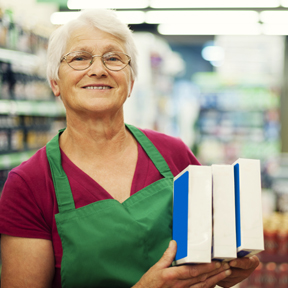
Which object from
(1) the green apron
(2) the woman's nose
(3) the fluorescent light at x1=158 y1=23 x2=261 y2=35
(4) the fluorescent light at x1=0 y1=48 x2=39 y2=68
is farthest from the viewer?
(3) the fluorescent light at x1=158 y1=23 x2=261 y2=35

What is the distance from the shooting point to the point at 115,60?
4.68 ft

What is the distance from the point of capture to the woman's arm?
4.10 feet

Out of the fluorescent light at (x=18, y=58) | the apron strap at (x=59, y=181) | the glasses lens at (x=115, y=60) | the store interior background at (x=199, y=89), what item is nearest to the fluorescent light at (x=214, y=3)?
the store interior background at (x=199, y=89)

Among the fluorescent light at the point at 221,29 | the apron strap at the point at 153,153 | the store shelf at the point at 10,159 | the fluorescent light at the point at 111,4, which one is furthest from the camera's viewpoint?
the fluorescent light at the point at 221,29

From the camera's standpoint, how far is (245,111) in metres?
5.16

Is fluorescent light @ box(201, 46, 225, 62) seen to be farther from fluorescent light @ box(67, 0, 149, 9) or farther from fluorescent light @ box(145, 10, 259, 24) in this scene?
fluorescent light @ box(67, 0, 149, 9)

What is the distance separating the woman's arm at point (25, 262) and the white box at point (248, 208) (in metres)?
A: 0.68

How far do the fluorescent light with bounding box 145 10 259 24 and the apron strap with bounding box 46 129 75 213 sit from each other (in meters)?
3.82

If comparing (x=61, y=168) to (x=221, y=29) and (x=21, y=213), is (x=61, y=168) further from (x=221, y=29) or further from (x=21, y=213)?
(x=221, y=29)

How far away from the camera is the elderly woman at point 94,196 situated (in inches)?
49.2

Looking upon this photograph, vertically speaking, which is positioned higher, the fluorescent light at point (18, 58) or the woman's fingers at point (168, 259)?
the fluorescent light at point (18, 58)

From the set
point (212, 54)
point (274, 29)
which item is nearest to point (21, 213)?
point (274, 29)

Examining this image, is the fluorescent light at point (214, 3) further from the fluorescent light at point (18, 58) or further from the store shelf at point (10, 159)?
the store shelf at point (10, 159)

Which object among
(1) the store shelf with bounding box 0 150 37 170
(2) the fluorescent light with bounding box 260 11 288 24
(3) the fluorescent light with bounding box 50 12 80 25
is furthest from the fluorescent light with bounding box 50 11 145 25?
(1) the store shelf with bounding box 0 150 37 170
